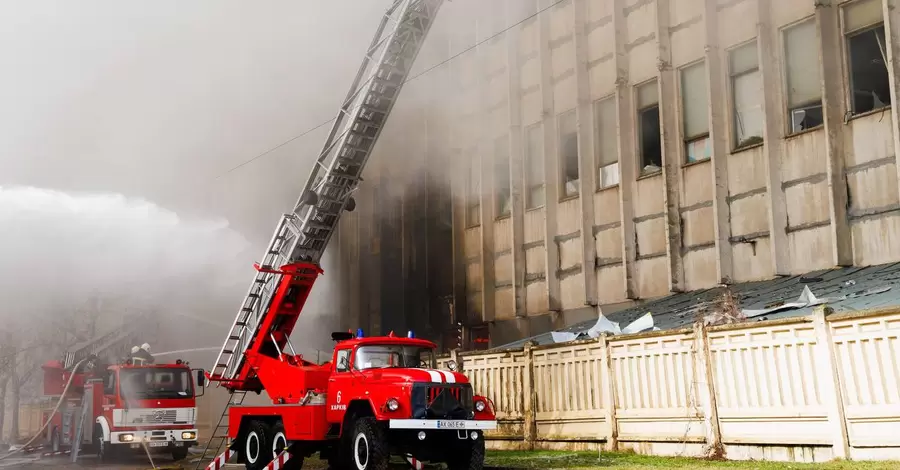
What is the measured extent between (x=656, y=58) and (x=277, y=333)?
11398mm

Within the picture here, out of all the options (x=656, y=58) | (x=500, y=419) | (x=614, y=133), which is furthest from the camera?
(x=614, y=133)

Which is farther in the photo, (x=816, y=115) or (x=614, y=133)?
(x=614, y=133)

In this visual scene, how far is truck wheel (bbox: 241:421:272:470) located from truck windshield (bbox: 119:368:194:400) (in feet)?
20.4


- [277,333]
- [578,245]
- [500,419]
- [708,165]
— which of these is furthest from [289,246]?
[708,165]

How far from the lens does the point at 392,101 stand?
63.8 ft

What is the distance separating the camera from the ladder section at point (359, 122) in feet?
61.7

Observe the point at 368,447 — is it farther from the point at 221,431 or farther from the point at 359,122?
the point at 359,122

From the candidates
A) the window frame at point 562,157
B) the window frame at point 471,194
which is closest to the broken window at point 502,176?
the window frame at point 471,194

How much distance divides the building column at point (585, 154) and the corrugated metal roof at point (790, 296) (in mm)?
2334

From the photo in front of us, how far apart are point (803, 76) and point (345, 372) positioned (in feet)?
37.6

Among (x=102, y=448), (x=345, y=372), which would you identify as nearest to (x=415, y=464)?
(x=345, y=372)

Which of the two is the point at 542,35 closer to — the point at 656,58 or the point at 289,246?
the point at 656,58

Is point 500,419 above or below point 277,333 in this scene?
below

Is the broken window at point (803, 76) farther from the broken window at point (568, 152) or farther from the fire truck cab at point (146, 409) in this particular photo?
the fire truck cab at point (146, 409)
